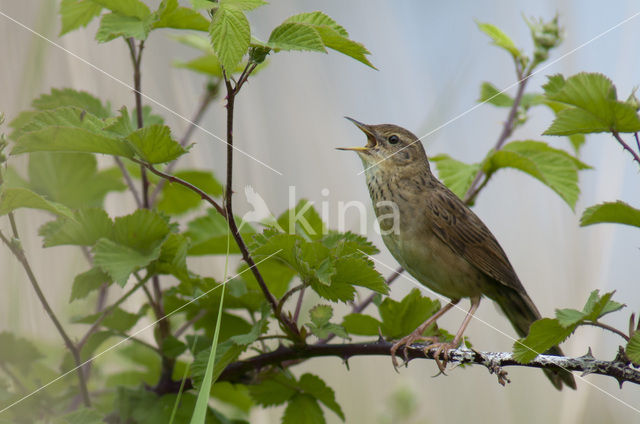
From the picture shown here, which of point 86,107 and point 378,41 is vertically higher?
point 378,41

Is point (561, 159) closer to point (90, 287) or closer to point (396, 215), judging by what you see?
point (396, 215)

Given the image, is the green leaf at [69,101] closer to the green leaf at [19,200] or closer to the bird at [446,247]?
the green leaf at [19,200]

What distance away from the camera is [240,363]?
5.64ft

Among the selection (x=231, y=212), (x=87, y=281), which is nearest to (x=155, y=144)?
(x=231, y=212)

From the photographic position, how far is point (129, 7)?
5.35ft

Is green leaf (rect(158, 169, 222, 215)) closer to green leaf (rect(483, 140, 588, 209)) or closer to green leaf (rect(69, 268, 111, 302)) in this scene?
green leaf (rect(69, 268, 111, 302))

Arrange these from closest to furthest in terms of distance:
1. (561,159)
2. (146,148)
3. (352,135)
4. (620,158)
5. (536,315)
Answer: (146,148) → (561,159) → (536,315) → (620,158) → (352,135)

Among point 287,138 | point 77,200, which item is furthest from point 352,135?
point 77,200

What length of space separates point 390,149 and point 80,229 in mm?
1386

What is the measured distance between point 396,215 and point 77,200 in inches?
42.5

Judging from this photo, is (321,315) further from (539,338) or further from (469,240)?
(469,240)

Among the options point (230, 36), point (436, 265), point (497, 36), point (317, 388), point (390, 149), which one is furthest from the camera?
point (390, 149)

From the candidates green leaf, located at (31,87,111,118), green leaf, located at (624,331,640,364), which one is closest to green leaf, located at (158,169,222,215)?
green leaf, located at (31,87,111,118)

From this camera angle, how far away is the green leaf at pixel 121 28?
1542 mm
